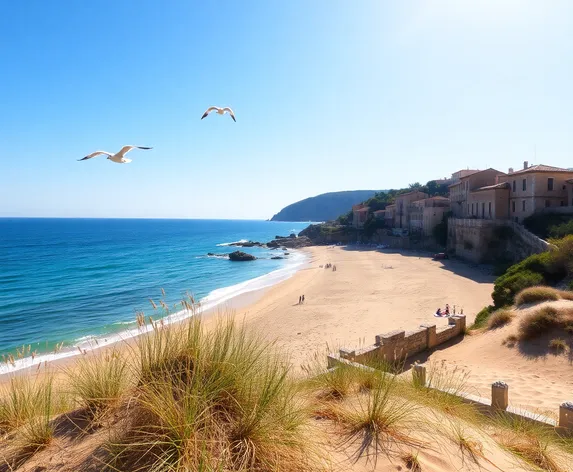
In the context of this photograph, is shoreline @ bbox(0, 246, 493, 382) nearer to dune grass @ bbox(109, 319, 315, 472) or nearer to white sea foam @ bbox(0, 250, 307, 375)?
white sea foam @ bbox(0, 250, 307, 375)

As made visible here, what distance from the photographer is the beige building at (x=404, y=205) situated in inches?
2283

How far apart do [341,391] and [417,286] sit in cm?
2587

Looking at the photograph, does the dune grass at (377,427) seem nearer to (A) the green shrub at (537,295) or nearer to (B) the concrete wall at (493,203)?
(A) the green shrub at (537,295)

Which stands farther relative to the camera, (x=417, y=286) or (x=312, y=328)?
(x=417, y=286)

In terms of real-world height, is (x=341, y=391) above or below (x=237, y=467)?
below

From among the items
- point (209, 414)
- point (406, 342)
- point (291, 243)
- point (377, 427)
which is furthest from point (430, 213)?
point (209, 414)

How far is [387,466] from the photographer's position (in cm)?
273

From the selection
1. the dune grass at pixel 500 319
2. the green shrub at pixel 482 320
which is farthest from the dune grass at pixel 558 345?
the green shrub at pixel 482 320

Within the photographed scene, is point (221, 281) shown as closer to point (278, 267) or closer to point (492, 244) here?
point (278, 267)

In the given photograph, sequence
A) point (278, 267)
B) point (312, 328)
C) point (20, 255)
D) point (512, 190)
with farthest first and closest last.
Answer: point (20, 255)
point (278, 267)
point (512, 190)
point (312, 328)

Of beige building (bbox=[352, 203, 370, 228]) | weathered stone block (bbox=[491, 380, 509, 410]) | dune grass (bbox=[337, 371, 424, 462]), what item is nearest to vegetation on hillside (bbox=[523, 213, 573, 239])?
weathered stone block (bbox=[491, 380, 509, 410])

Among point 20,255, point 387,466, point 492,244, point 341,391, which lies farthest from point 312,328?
point 20,255

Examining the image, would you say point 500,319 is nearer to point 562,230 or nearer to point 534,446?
point 534,446

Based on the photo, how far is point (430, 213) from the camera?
48531 mm
